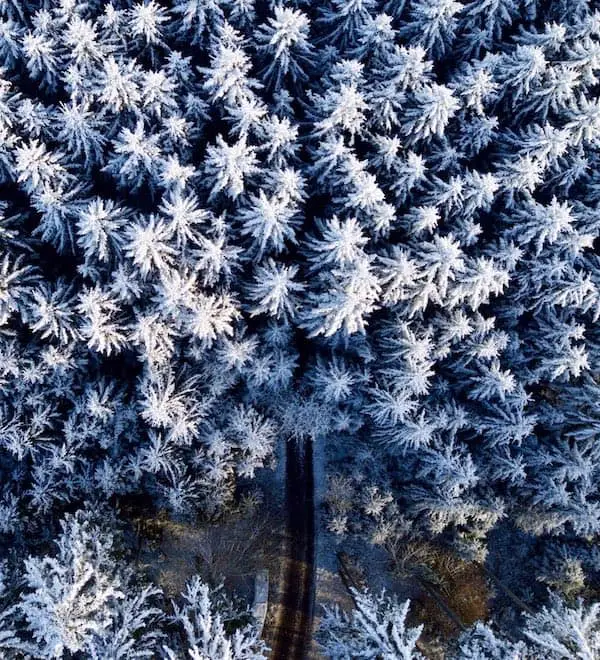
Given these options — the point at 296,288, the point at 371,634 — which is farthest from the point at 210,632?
the point at 296,288

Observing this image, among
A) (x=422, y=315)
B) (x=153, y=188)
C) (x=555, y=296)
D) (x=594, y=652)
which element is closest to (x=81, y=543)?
(x=153, y=188)

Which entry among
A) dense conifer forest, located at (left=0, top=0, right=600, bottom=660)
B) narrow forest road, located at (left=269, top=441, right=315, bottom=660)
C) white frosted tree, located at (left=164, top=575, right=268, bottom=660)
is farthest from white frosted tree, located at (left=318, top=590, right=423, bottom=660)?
narrow forest road, located at (left=269, top=441, right=315, bottom=660)

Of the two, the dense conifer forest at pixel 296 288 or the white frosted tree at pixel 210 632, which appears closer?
the white frosted tree at pixel 210 632

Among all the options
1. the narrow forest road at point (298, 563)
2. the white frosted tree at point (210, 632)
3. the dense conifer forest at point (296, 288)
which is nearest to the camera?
the white frosted tree at point (210, 632)

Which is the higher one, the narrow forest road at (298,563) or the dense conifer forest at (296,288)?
the dense conifer forest at (296,288)

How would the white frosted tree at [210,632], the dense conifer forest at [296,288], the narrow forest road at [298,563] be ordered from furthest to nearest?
the narrow forest road at [298,563], the dense conifer forest at [296,288], the white frosted tree at [210,632]

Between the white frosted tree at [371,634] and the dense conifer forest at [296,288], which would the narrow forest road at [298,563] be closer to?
the dense conifer forest at [296,288]

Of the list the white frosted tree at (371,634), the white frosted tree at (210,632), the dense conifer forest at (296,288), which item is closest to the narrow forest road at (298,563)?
the dense conifer forest at (296,288)

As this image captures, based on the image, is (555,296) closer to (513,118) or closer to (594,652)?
(513,118)

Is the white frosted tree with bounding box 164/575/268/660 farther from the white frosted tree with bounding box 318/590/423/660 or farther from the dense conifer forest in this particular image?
the white frosted tree with bounding box 318/590/423/660

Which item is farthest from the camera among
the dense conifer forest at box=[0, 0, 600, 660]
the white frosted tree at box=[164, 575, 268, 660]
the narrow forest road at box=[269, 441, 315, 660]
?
the narrow forest road at box=[269, 441, 315, 660]
